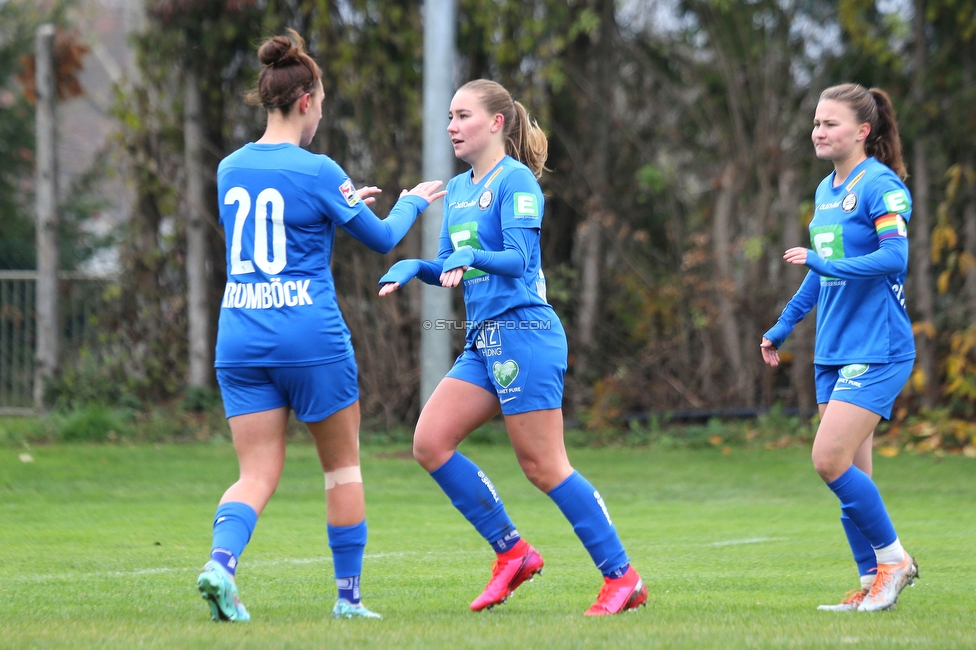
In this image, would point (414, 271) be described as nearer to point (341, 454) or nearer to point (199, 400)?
point (341, 454)

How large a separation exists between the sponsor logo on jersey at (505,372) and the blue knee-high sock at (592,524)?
44cm

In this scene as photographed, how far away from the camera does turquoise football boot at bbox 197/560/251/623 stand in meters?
3.73

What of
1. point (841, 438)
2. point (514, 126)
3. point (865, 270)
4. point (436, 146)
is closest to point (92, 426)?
point (436, 146)

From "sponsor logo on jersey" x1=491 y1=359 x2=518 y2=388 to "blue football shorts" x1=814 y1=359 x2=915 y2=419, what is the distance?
1.30 m

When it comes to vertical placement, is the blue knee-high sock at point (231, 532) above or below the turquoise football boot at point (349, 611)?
above

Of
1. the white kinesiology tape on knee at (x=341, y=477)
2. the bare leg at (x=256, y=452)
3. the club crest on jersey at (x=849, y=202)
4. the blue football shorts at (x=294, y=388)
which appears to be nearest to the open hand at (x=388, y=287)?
the blue football shorts at (x=294, y=388)

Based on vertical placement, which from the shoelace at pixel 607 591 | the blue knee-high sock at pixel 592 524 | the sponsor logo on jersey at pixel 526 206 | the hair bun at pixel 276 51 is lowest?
the shoelace at pixel 607 591

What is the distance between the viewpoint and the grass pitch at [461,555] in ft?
12.6

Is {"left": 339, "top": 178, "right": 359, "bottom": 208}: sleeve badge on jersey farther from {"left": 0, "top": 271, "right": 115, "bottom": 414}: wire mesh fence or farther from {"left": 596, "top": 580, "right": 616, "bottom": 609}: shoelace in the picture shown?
{"left": 0, "top": 271, "right": 115, "bottom": 414}: wire mesh fence

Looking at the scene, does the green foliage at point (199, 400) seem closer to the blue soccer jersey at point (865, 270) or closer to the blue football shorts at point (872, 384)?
the blue soccer jersey at point (865, 270)

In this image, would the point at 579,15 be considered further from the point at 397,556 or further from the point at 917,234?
the point at 397,556

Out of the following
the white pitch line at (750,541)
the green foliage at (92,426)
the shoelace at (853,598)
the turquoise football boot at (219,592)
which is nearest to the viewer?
the turquoise football boot at (219,592)

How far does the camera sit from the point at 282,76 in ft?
13.1

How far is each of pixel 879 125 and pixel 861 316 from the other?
83 cm
